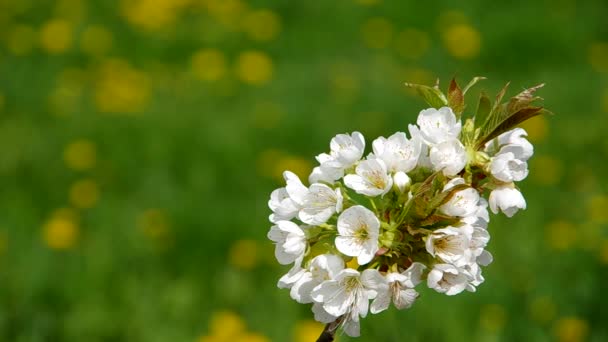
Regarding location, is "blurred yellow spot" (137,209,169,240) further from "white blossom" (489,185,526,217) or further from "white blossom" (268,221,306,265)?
"white blossom" (489,185,526,217)

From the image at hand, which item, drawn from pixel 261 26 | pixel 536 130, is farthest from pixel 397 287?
pixel 261 26

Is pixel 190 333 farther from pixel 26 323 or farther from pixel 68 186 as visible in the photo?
pixel 68 186

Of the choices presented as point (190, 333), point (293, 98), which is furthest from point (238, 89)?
point (190, 333)

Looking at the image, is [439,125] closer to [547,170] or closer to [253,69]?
[547,170]

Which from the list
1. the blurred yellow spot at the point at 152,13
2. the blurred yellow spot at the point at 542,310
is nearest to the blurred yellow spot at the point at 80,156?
the blurred yellow spot at the point at 152,13

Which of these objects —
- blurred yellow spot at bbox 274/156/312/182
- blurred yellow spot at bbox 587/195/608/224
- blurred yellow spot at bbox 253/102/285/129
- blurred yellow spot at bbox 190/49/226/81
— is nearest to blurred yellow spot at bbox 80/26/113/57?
blurred yellow spot at bbox 190/49/226/81
